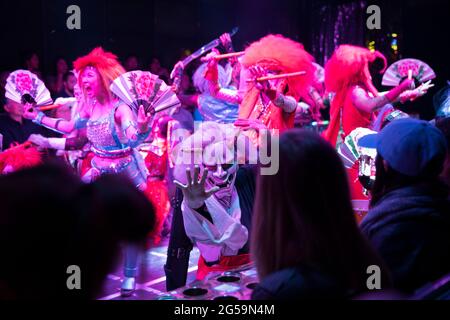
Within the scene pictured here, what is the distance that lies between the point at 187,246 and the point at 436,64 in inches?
278

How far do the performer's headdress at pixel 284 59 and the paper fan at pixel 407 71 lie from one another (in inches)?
77.9

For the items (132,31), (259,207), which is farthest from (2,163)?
(132,31)

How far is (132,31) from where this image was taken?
327 inches

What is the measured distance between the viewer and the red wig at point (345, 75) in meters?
4.81

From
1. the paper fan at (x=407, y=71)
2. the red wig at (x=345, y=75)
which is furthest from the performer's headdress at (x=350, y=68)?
the paper fan at (x=407, y=71)

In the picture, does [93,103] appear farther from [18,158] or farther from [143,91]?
[18,158]

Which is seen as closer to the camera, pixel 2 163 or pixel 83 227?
pixel 83 227

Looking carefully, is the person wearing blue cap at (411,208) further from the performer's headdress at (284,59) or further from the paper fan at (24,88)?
the paper fan at (24,88)

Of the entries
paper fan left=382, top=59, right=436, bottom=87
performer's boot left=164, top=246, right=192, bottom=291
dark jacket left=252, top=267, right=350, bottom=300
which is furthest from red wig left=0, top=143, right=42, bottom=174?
paper fan left=382, top=59, right=436, bottom=87

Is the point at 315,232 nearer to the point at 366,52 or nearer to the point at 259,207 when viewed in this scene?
the point at 259,207

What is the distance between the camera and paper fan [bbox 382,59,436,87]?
5.62m

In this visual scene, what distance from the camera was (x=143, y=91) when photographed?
369 centimetres

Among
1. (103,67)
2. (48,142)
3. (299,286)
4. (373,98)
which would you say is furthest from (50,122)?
(299,286)

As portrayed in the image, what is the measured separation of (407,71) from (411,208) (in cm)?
452
